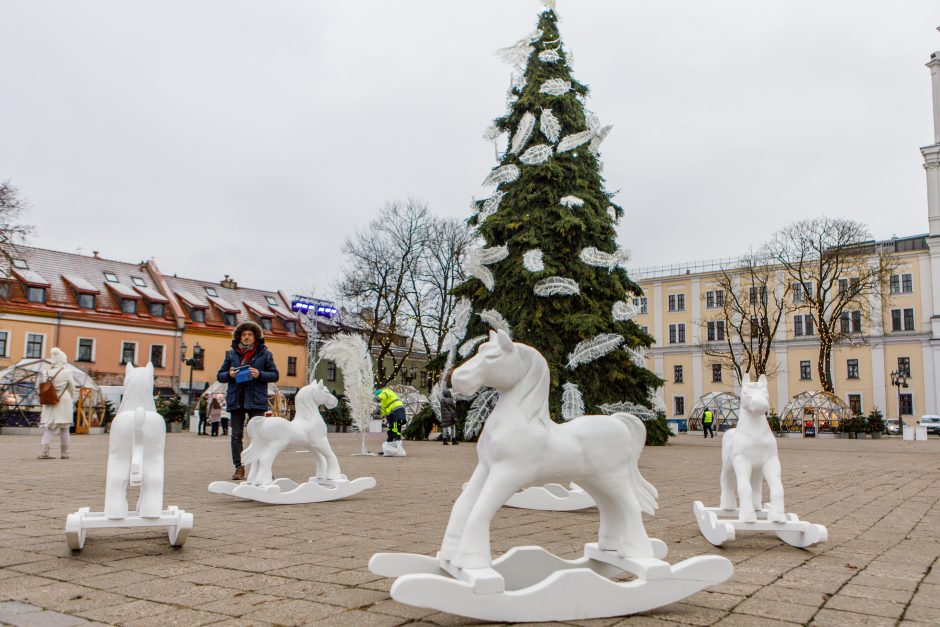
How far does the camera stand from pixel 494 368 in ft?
11.3

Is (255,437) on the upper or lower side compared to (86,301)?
lower

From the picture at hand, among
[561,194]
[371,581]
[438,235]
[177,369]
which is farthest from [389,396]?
[177,369]

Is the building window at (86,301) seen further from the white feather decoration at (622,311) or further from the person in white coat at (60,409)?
the white feather decoration at (622,311)

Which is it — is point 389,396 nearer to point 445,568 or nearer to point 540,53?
point 540,53

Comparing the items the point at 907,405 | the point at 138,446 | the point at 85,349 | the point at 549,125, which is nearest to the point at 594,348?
the point at 549,125

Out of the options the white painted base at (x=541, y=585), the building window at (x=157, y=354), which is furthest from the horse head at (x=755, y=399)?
the building window at (x=157, y=354)

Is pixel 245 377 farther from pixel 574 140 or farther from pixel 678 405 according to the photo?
pixel 678 405

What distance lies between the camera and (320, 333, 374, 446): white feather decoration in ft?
56.3

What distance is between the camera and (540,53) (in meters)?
20.3

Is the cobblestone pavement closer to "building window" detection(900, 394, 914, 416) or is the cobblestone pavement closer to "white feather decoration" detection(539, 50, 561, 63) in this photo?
"white feather decoration" detection(539, 50, 561, 63)

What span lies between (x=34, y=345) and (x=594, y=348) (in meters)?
37.8

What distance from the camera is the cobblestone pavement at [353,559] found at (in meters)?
3.36

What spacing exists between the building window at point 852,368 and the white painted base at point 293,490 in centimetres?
5507

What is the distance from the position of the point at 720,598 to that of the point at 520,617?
3.94ft
